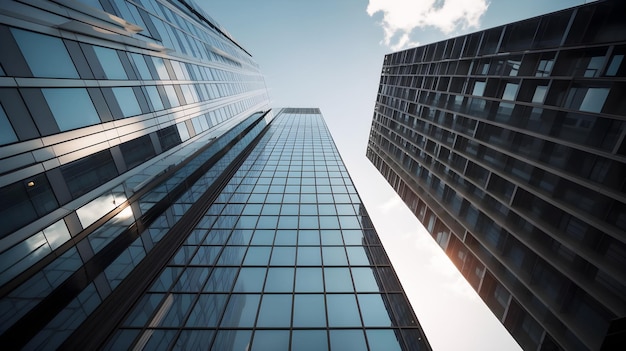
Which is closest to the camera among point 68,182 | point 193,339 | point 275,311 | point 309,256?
point 193,339

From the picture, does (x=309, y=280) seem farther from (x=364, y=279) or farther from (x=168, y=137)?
(x=168, y=137)

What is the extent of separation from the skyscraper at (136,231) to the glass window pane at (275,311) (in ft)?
0.20

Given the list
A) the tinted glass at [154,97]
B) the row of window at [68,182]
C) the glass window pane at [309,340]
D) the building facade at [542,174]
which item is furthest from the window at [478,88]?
the row of window at [68,182]

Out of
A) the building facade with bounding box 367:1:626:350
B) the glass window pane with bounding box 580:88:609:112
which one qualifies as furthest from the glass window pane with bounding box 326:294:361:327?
the glass window pane with bounding box 580:88:609:112

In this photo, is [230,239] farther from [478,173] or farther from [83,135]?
[478,173]

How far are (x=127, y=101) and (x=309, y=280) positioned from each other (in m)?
15.7

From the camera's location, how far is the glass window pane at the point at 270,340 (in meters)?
10.0

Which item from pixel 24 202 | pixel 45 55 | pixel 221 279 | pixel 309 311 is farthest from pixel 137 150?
pixel 309 311

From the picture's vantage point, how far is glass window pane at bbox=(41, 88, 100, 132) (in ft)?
34.0

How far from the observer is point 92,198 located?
1171 cm

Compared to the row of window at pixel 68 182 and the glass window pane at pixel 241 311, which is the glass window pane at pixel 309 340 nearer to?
the glass window pane at pixel 241 311

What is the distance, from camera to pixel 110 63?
45.6 ft

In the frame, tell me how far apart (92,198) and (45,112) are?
419 cm

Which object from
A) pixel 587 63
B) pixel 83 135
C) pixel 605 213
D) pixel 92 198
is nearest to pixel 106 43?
pixel 83 135
